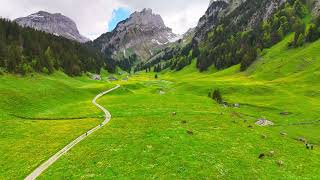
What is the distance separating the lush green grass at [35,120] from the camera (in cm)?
3741

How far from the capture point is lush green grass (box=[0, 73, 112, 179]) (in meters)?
37.4

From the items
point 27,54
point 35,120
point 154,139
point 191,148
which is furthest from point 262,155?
point 27,54

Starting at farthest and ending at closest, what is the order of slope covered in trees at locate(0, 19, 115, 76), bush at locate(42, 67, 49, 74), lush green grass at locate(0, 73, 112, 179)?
bush at locate(42, 67, 49, 74), slope covered in trees at locate(0, 19, 115, 76), lush green grass at locate(0, 73, 112, 179)

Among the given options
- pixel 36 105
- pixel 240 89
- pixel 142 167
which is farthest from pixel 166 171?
pixel 240 89

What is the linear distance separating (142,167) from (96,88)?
309 feet

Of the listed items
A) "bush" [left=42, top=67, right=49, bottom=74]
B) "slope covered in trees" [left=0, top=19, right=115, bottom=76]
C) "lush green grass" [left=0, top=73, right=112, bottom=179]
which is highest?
"slope covered in trees" [left=0, top=19, right=115, bottom=76]

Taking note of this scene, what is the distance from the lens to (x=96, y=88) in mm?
123750

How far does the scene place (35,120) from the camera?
63.0 metres

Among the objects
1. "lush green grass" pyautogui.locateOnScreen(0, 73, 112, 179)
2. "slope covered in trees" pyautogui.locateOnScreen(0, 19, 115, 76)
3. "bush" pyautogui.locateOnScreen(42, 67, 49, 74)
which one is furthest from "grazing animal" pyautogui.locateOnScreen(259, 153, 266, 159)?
"bush" pyautogui.locateOnScreen(42, 67, 49, 74)

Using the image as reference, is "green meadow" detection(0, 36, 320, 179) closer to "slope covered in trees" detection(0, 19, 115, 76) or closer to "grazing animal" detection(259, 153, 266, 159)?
"grazing animal" detection(259, 153, 266, 159)

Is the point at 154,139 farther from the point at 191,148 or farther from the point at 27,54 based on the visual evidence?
the point at 27,54

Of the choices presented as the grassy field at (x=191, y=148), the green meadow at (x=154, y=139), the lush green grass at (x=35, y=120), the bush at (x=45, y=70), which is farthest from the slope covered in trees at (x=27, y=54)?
the grassy field at (x=191, y=148)

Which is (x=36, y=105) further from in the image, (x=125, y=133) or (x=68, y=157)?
(x=68, y=157)

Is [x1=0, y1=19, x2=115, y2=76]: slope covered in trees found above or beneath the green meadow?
above
